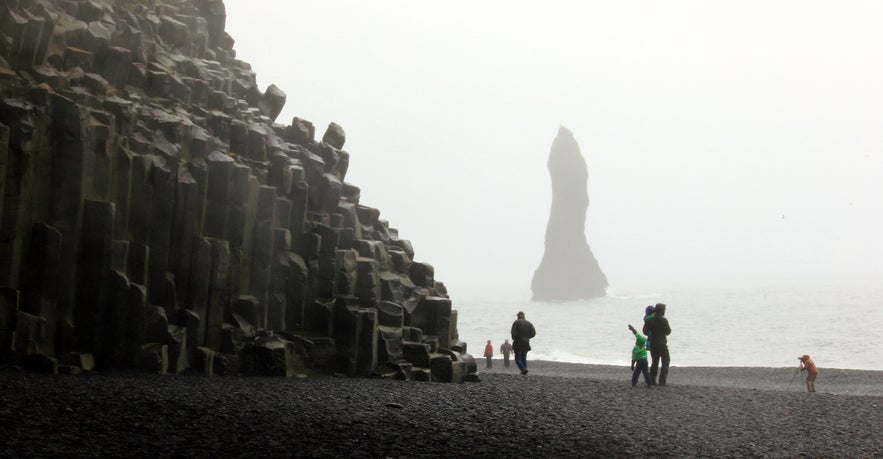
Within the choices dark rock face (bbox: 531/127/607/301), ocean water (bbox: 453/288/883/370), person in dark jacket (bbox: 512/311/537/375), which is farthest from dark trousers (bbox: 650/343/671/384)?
dark rock face (bbox: 531/127/607/301)

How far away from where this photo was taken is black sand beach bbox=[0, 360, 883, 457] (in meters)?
9.27

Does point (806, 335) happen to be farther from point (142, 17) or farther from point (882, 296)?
point (142, 17)

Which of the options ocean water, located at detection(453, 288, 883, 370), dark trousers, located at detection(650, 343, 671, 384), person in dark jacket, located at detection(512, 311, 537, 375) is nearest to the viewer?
dark trousers, located at detection(650, 343, 671, 384)

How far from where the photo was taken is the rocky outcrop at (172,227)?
49.8ft

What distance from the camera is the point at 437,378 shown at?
19453 mm

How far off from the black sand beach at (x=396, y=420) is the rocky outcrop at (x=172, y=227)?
115 cm

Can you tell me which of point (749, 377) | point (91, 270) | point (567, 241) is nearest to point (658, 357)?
point (91, 270)

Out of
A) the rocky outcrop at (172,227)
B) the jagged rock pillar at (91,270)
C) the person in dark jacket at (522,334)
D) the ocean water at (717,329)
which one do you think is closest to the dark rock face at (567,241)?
the ocean water at (717,329)

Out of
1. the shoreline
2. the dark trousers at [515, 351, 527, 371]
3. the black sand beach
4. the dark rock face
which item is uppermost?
the dark rock face

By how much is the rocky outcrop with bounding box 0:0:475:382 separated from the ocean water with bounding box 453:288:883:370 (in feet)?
115

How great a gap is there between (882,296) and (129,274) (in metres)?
116

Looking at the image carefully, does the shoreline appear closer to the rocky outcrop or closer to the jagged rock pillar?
the rocky outcrop

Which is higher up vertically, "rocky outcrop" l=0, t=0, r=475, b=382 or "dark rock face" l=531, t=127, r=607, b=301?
"dark rock face" l=531, t=127, r=607, b=301

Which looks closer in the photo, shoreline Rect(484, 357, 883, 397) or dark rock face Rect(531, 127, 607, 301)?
shoreline Rect(484, 357, 883, 397)
